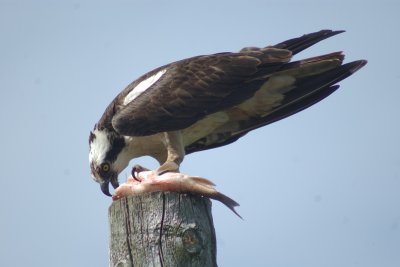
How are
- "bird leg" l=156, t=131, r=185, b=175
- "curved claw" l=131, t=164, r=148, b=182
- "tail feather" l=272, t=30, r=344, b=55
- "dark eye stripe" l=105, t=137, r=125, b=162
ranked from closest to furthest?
"curved claw" l=131, t=164, r=148, b=182 → "bird leg" l=156, t=131, r=185, b=175 → "tail feather" l=272, t=30, r=344, b=55 → "dark eye stripe" l=105, t=137, r=125, b=162

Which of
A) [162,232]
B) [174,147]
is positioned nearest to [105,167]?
[174,147]

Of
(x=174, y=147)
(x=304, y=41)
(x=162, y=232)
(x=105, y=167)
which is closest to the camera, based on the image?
(x=162, y=232)

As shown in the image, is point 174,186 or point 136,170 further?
point 136,170

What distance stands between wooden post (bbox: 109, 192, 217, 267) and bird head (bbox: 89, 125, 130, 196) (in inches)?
134

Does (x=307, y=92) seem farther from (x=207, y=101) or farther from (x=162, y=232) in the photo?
(x=162, y=232)

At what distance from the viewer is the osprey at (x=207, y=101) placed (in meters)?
8.02

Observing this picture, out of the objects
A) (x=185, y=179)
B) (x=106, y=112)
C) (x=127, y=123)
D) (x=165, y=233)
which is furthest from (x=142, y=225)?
(x=106, y=112)

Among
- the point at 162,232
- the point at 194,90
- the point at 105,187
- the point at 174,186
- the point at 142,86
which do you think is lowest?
the point at 162,232

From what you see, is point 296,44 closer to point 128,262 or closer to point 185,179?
point 185,179

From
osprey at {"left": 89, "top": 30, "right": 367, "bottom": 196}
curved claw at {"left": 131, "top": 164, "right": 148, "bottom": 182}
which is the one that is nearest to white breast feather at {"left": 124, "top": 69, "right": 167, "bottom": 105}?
osprey at {"left": 89, "top": 30, "right": 367, "bottom": 196}

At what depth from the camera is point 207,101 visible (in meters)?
8.15

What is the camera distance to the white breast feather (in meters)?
8.30

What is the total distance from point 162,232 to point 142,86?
3.69 meters

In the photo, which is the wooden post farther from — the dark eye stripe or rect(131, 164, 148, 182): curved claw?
the dark eye stripe
